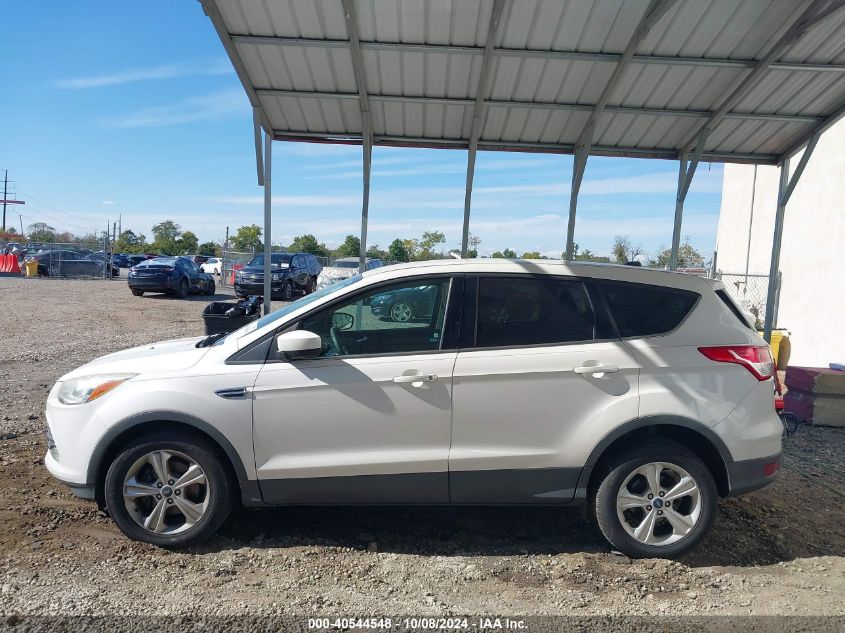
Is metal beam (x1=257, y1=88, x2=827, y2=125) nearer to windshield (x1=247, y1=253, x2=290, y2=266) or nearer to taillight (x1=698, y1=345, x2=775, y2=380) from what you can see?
taillight (x1=698, y1=345, x2=775, y2=380)

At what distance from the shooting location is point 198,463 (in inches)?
156

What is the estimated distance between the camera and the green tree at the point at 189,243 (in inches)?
3423

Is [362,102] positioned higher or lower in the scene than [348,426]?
higher

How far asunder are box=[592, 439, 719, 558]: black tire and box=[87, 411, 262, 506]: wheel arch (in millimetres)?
2158

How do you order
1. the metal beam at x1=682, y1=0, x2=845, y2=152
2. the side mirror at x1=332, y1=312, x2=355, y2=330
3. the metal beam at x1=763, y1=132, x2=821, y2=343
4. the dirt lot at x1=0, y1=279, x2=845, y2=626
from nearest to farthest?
the dirt lot at x1=0, y1=279, x2=845, y2=626 → the side mirror at x1=332, y1=312, x2=355, y2=330 → the metal beam at x1=682, y1=0, x2=845, y2=152 → the metal beam at x1=763, y1=132, x2=821, y2=343

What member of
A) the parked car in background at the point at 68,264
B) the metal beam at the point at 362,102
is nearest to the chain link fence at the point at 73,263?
the parked car in background at the point at 68,264

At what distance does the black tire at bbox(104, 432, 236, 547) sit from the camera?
13.0ft

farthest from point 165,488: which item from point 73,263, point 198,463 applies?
point 73,263

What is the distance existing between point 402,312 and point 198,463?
1589mm

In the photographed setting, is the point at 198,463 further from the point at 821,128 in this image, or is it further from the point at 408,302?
the point at 821,128

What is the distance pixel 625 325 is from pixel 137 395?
3.08 meters

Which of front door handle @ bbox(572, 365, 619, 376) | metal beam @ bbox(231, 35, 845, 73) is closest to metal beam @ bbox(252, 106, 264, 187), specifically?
metal beam @ bbox(231, 35, 845, 73)

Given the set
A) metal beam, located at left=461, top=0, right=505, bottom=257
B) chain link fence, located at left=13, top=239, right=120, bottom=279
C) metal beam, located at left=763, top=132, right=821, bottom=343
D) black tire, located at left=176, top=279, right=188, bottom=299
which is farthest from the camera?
A: chain link fence, located at left=13, top=239, right=120, bottom=279

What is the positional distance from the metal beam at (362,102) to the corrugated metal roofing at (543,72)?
0.30ft
